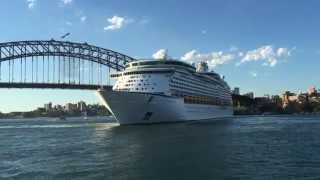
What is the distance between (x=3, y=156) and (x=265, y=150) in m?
21.2

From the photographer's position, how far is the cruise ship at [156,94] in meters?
88.4

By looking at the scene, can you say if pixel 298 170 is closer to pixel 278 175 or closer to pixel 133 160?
pixel 278 175

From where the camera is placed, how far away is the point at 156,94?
9156cm

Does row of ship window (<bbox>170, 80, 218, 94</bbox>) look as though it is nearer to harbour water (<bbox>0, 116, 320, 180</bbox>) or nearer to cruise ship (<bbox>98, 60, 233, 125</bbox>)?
cruise ship (<bbox>98, 60, 233, 125</bbox>)

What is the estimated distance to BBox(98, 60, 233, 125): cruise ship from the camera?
88.4 meters

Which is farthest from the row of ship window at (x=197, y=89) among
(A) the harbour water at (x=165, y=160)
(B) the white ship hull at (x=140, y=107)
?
(A) the harbour water at (x=165, y=160)

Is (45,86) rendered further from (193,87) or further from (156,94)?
(156,94)

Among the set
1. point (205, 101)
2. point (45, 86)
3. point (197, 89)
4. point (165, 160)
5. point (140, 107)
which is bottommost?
point (165, 160)

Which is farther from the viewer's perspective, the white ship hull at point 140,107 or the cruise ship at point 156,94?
the cruise ship at point 156,94

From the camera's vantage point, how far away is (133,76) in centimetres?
9756

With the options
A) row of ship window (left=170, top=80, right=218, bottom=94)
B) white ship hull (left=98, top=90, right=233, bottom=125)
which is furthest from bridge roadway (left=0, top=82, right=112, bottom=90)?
white ship hull (left=98, top=90, right=233, bottom=125)

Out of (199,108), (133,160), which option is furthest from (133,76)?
(133,160)

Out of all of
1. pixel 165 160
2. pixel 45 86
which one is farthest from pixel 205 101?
pixel 165 160

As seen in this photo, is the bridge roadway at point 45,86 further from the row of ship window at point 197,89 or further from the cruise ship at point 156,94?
the cruise ship at point 156,94
